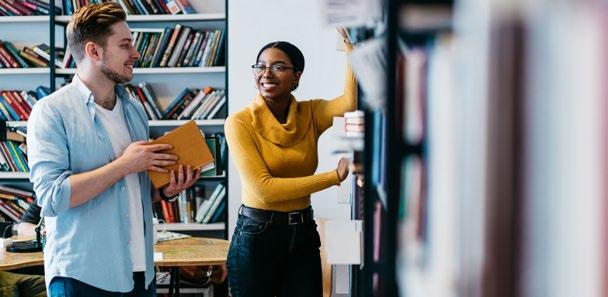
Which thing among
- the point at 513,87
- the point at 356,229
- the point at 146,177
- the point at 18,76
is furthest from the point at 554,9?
the point at 18,76

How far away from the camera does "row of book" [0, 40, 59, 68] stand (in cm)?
487

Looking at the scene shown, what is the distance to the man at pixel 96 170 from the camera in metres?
1.78

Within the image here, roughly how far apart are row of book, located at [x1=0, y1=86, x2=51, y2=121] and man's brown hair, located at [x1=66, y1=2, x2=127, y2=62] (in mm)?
3131

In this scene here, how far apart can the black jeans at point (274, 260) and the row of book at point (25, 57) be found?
3.04m

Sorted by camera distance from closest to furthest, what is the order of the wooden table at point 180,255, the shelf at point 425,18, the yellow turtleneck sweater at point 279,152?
the shelf at point 425,18 → the yellow turtleneck sweater at point 279,152 → the wooden table at point 180,255

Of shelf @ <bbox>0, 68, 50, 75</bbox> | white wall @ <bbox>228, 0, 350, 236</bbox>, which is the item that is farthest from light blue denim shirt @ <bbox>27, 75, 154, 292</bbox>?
shelf @ <bbox>0, 68, 50, 75</bbox>

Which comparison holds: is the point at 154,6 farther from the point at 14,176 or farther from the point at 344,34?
the point at 344,34

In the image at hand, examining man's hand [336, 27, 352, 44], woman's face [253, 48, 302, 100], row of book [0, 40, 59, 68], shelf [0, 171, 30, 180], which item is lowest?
shelf [0, 171, 30, 180]

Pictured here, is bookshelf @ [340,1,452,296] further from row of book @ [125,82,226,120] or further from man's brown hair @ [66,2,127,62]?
row of book @ [125,82,226,120]

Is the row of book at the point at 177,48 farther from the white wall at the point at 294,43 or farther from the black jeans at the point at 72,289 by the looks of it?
the black jeans at the point at 72,289

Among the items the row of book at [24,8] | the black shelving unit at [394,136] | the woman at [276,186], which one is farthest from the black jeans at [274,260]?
the row of book at [24,8]

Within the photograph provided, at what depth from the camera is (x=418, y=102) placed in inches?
22.2

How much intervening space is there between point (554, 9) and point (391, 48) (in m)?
0.23

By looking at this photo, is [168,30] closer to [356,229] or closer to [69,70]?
[69,70]
